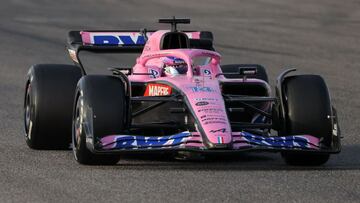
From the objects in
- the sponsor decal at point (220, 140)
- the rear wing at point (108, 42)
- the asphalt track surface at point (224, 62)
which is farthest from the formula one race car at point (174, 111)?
the rear wing at point (108, 42)

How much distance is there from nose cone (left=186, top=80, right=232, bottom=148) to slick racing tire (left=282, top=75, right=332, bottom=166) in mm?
655

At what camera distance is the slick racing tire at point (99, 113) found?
10.5 m

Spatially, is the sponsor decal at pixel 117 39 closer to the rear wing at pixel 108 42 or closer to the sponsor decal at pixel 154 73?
the rear wing at pixel 108 42

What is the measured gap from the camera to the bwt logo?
13.3 m

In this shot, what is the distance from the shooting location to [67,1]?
29984mm

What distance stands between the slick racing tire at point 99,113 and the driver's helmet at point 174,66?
2.91 feet

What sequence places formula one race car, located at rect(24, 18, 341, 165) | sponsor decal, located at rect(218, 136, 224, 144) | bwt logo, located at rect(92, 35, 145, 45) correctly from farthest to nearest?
bwt logo, located at rect(92, 35, 145, 45)
formula one race car, located at rect(24, 18, 341, 165)
sponsor decal, located at rect(218, 136, 224, 144)

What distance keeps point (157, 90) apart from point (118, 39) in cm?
217

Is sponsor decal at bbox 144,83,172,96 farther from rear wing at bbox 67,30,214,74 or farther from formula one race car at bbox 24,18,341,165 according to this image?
rear wing at bbox 67,30,214,74

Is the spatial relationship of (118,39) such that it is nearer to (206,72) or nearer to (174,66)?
(174,66)

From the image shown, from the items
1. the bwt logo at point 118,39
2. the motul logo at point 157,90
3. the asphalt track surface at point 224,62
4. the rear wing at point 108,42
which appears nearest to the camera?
the asphalt track surface at point 224,62

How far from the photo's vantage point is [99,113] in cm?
1054

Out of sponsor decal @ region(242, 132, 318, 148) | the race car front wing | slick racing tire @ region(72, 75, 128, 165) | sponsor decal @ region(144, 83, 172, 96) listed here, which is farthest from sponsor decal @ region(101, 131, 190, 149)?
sponsor decal @ region(144, 83, 172, 96)

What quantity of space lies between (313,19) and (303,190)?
17681 mm
